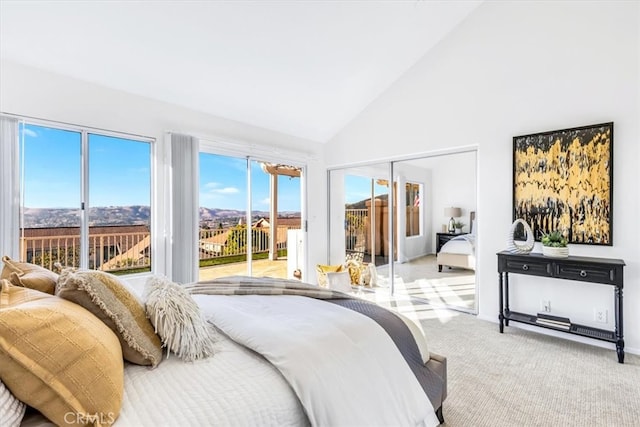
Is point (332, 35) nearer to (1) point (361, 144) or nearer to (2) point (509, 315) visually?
(1) point (361, 144)

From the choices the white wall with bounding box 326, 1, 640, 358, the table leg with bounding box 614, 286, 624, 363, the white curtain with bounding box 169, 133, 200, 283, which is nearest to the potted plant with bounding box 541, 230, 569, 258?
the white wall with bounding box 326, 1, 640, 358

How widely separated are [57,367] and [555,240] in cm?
355

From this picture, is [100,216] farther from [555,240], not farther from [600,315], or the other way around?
[600,315]

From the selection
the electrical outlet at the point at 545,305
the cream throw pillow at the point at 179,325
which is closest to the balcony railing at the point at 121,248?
the cream throw pillow at the point at 179,325

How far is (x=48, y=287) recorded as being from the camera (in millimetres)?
1308

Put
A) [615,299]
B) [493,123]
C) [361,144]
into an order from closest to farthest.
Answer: [615,299], [493,123], [361,144]

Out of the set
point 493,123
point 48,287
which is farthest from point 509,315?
point 48,287

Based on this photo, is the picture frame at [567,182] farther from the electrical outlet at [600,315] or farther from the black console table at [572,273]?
the electrical outlet at [600,315]

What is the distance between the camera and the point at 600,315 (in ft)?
9.53

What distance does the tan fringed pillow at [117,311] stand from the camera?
113 cm

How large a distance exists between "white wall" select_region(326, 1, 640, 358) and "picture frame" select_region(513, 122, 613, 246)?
75mm

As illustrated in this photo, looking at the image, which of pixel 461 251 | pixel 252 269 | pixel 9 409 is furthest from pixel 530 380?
pixel 252 269

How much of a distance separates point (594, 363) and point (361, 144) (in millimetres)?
3591

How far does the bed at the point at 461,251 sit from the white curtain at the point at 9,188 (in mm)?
4459
